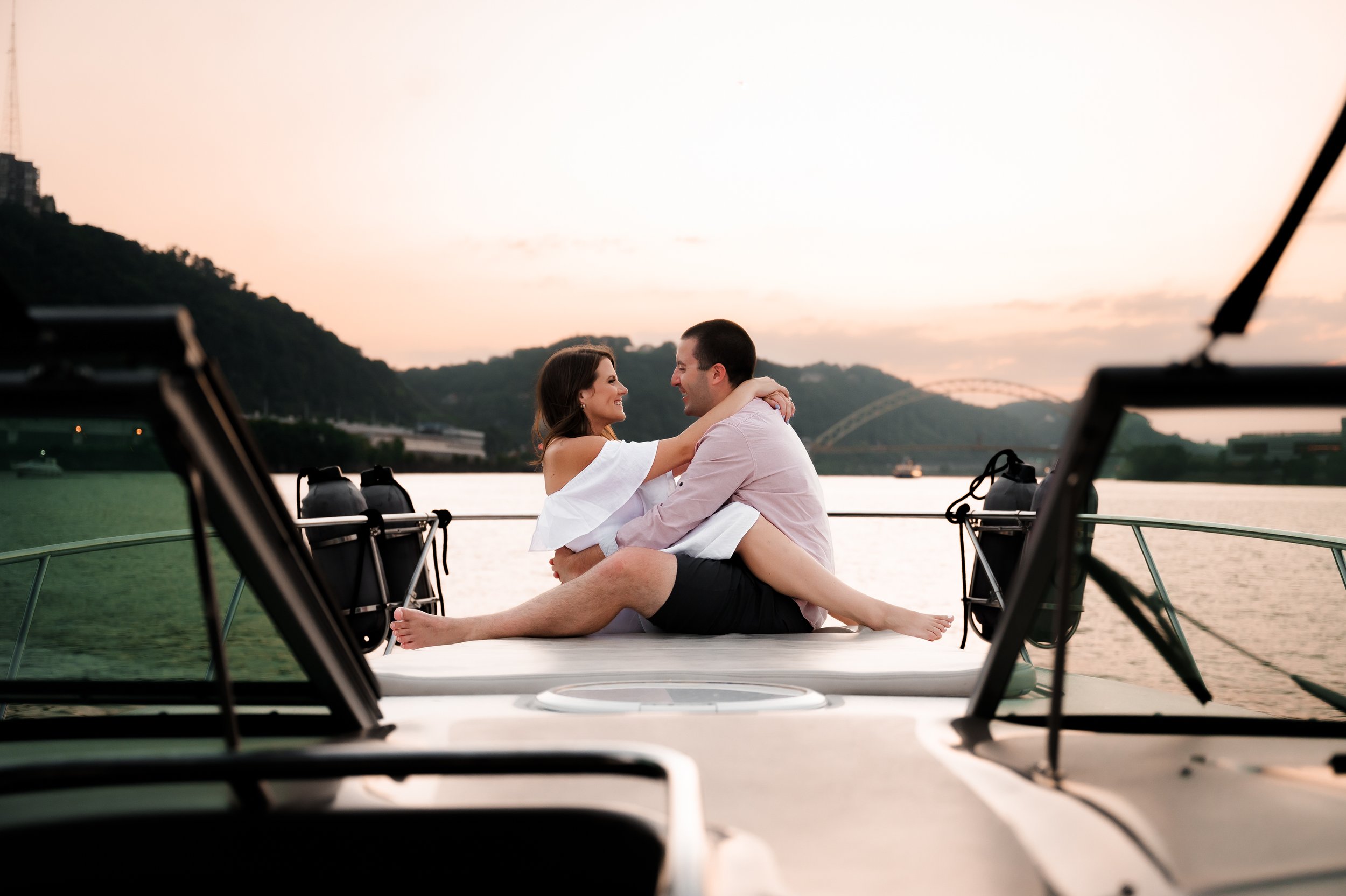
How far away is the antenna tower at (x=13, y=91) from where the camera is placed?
1537 mm

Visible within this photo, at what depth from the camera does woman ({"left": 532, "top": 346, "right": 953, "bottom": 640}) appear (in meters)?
3.19

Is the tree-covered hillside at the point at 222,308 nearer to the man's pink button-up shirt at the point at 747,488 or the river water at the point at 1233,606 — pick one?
the river water at the point at 1233,606

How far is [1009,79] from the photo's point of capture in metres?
A: 22.7

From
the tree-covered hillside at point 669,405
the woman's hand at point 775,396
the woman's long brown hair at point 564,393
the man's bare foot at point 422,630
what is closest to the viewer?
the man's bare foot at point 422,630

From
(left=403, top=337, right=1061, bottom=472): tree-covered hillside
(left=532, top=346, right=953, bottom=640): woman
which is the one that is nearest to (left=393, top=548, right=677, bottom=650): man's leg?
(left=532, top=346, right=953, bottom=640): woman

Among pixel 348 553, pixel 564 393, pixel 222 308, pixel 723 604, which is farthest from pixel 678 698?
pixel 222 308

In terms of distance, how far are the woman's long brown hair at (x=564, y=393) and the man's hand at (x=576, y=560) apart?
1.47 feet

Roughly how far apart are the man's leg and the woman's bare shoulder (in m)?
0.65

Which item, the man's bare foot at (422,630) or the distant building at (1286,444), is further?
the man's bare foot at (422,630)

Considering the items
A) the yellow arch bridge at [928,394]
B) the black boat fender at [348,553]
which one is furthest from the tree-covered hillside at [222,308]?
the yellow arch bridge at [928,394]

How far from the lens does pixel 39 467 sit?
1261 mm

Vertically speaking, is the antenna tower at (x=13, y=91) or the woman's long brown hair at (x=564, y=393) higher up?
the antenna tower at (x=13, y=91)

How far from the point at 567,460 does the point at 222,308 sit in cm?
1922

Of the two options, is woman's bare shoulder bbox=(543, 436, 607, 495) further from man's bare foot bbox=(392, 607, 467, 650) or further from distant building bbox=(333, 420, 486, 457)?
distant building bbox=(333, 420, 486, 457)
